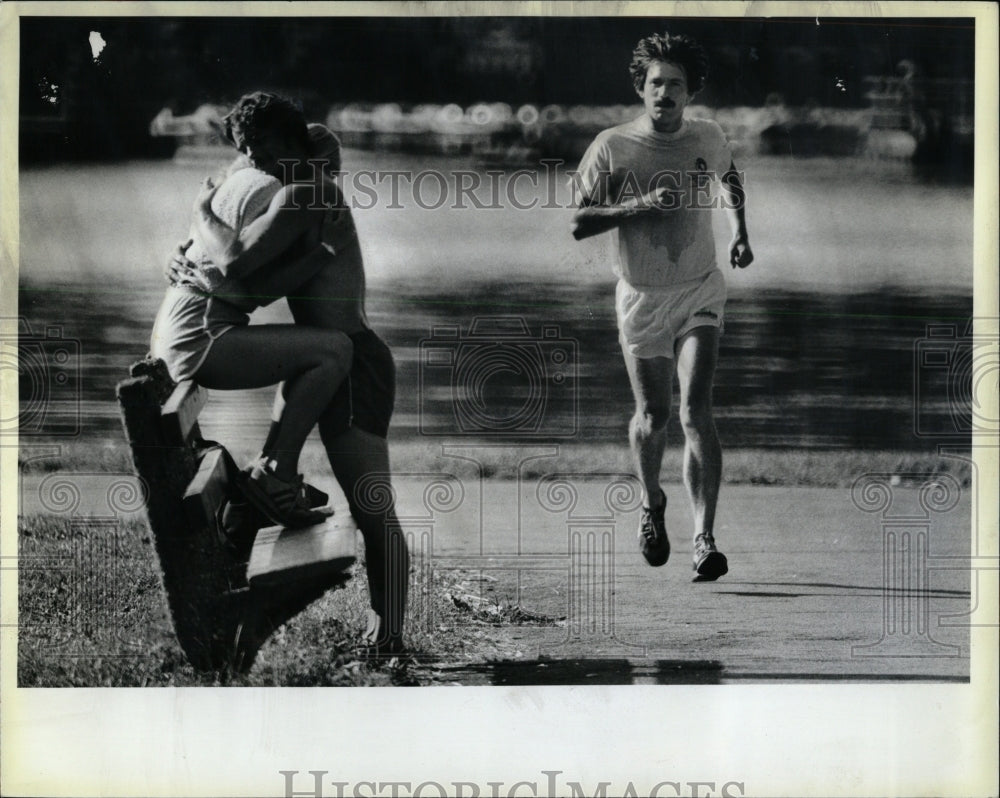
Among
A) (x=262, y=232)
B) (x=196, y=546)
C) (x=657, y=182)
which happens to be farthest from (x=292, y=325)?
(x=657, y=182)

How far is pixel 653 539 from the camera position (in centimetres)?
525

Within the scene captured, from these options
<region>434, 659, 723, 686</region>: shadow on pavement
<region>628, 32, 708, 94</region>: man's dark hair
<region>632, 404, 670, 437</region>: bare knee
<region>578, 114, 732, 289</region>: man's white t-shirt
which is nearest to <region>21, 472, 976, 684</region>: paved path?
<region>434, 659, 723, 686</region>: shadow on pavement

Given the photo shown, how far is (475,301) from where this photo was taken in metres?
5.21

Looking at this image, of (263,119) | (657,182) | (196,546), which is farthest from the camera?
(657,182)

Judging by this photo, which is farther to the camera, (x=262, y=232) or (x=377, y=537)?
(x=377, y=537)

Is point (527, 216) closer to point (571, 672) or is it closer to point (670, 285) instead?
point (670, 285)

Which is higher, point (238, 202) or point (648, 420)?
point (238, 202)

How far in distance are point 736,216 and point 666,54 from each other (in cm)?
74

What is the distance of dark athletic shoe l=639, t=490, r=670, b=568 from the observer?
17.2 feet

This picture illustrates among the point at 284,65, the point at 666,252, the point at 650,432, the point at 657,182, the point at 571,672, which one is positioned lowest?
the point at 571,672

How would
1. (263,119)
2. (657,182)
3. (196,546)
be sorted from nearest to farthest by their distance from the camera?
(196,546), (263,119), (657,182)

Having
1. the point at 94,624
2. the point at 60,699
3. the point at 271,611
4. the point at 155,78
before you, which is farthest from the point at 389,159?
the point at 60,699

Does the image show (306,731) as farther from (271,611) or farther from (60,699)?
(60,699)

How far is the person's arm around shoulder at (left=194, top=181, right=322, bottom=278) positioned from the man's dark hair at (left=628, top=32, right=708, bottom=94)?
4.73 feet
